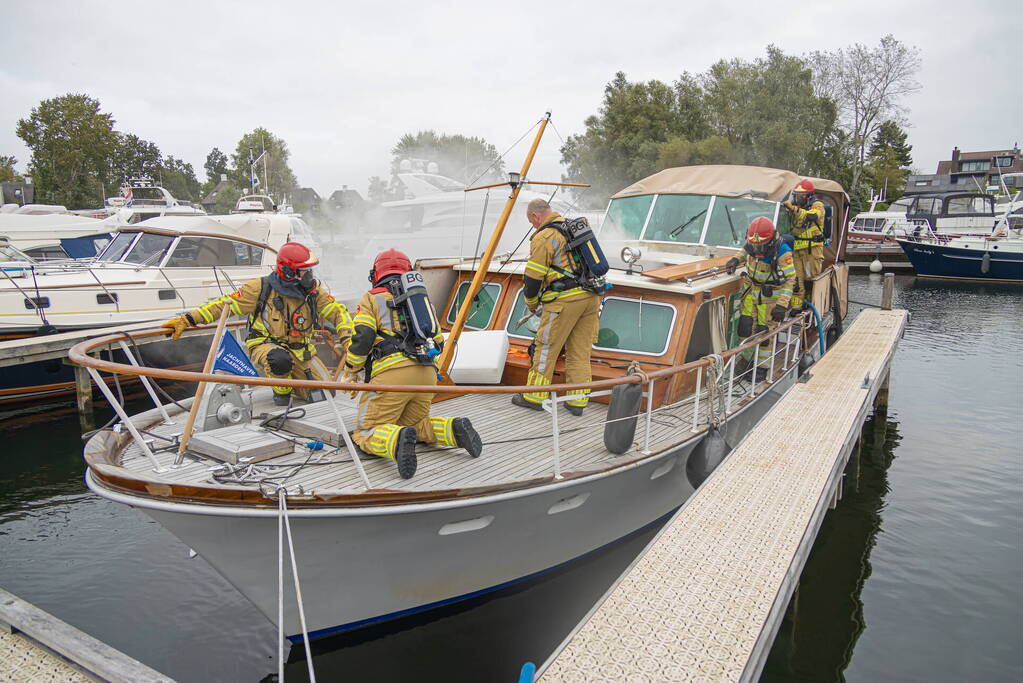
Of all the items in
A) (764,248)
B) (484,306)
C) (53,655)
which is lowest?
(53,655)

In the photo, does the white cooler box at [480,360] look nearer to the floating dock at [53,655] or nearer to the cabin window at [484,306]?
the cabin window at [484,306]

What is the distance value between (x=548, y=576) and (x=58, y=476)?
7188 millimetres

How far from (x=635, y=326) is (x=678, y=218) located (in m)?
3.24

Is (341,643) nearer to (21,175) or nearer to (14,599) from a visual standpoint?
(14,599)

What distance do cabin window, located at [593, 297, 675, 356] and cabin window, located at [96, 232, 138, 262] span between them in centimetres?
1075

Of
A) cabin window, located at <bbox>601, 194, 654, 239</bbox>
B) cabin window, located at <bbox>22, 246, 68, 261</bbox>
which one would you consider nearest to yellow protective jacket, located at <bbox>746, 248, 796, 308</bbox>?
cabin window, located at <bbox>601, 194, 654, 239</bbox>

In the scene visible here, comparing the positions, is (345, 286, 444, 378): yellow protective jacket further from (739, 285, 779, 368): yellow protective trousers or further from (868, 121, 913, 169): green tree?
(868, 121, 913, 169): green tree

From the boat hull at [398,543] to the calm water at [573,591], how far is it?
1.80ft

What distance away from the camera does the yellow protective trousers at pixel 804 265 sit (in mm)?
8677

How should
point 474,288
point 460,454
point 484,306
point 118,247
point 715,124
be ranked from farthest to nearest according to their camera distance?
point 715,124
point 118,247
point 484,306
point 474,288
point 460,454

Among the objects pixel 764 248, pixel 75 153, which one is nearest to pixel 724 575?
pixel 764 248

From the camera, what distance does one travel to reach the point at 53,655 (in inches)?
145

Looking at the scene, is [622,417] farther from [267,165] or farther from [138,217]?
[267,165]

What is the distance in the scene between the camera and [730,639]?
3354mm
